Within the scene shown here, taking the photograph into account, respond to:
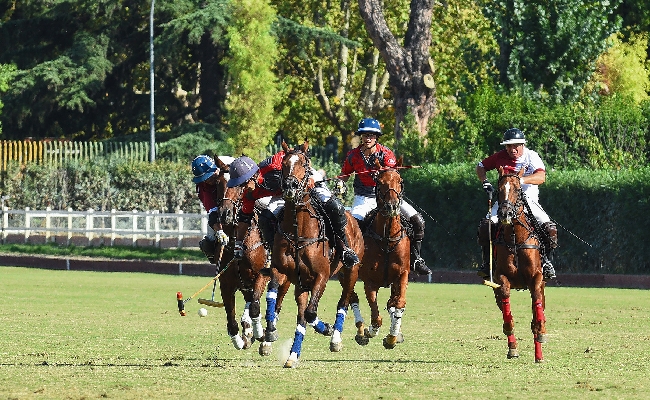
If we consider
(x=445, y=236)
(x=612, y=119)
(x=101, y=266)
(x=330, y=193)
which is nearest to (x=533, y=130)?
(x=612, y=119)

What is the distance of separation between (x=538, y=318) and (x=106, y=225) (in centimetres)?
2787

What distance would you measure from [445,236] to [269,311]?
1827 centimetres

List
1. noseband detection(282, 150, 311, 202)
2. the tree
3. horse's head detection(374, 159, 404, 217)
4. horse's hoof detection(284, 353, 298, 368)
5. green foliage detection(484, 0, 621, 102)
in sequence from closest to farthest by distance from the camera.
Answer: noseband detection(282, 150, 311, 202) → horse's hoof detection(284, 353, 298, 368) → horse's head detection(374, 159, 404, 217) → green foliage detection(484, 0, 621, 102) → the tree

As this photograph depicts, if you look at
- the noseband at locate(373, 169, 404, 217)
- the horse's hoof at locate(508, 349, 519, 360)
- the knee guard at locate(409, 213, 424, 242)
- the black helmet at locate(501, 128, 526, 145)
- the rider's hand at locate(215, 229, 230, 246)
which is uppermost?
the black helmet at locate(501, 128, 526, 145)

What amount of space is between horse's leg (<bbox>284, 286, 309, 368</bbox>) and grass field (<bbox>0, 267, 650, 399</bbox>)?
136 mm

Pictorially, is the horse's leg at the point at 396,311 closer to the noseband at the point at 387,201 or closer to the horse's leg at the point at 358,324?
the horse's leg at the point at 358,324

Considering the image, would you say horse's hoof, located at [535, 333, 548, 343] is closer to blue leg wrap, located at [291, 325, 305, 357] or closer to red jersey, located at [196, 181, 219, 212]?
blue leg wrap, located at [291, 325, 305, 357]

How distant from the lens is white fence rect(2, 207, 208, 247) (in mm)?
37625

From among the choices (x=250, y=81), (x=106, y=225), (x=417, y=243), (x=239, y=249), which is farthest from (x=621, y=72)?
(x=239, y=249)

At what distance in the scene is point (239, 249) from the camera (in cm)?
1430

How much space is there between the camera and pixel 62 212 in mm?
39969

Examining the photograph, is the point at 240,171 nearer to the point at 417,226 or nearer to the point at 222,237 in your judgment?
the point at 222,237

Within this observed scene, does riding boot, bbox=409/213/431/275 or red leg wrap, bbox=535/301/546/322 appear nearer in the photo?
red leg wrap, bbox=535/301/546/322

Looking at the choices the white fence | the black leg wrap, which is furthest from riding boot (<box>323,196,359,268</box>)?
the white fence
